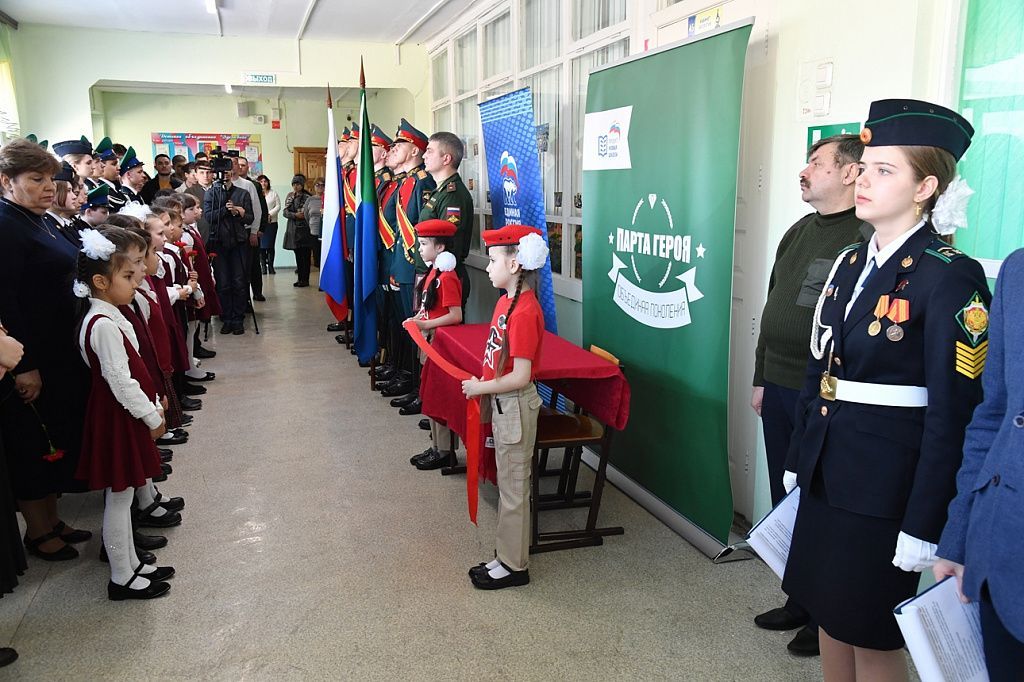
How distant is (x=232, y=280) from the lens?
7965 mm

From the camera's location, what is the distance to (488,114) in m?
4.96

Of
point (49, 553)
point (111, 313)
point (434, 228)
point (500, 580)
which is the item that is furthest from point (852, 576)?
point (434, 228)

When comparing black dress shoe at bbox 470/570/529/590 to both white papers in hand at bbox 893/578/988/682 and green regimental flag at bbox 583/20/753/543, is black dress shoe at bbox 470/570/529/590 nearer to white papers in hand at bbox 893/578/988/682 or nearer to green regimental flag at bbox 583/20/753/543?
green regimental flag at bbox 583/20/753/543

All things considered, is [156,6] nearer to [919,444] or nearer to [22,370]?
[22,370]

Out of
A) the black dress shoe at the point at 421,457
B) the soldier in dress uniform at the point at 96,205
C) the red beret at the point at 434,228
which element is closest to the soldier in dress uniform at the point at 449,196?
the red beret at the point at 434,228

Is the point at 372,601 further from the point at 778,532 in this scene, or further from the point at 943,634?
the point at 943,634

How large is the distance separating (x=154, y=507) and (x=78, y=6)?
6.06 m

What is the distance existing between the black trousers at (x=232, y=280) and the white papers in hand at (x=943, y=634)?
750 centimetres

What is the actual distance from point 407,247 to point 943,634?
4502 mm

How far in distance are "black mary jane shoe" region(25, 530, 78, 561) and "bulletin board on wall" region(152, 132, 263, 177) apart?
11.5 m

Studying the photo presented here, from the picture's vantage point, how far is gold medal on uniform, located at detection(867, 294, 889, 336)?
158 centimetres

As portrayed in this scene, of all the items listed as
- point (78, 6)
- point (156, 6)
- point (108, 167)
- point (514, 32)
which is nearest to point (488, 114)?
point (514, 32)

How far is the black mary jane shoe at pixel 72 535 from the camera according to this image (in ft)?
10.4

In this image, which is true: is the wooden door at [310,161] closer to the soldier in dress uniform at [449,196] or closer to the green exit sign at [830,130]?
the soldier in dress uniform at [449,196]
